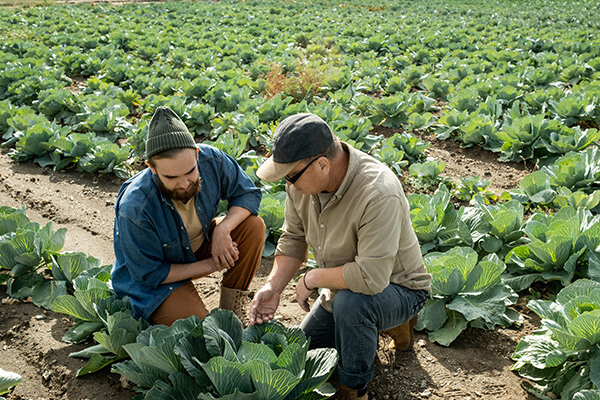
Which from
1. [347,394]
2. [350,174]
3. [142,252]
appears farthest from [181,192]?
[347,394]

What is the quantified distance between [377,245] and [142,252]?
124cm

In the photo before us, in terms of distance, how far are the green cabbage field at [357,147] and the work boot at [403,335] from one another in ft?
0.73

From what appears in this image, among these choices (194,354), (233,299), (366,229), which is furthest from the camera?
(233,299)

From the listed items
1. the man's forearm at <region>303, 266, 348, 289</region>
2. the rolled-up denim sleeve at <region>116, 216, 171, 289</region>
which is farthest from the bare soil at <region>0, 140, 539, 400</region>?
the man's forearm at <region>303, 266, 348, 289</region>

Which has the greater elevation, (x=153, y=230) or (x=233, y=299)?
(x=153, y=230)

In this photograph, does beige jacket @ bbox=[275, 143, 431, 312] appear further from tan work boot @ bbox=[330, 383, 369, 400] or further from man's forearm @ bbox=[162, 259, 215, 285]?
man's forearm @ bbox=[162, 259, 215, 285]

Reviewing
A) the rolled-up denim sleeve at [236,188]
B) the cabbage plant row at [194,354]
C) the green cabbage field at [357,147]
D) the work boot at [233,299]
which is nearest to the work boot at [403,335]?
the green cabbage field at [357,147]

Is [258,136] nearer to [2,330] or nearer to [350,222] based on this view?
[2,330]

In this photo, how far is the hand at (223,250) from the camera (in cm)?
288

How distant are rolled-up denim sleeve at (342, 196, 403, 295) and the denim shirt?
1.01m

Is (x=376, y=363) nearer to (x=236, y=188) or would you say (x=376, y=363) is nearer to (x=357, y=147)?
(x=236, y=188)

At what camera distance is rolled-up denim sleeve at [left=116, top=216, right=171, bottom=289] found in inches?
104

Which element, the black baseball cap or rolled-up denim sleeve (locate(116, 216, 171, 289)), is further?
rolled-up denim sleeve (locate(116, 216, 171, 289))

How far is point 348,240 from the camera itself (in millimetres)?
2396
